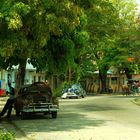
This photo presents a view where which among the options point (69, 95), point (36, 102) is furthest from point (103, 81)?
point (36, 102)

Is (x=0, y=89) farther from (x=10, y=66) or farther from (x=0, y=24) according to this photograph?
→ (x=0, y=24)

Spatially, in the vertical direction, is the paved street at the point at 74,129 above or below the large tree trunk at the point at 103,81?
below

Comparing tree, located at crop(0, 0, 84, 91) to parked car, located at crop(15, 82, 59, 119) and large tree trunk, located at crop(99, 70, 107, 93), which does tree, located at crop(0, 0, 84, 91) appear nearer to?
parked car, located at crop(15, 82, 59, 119)

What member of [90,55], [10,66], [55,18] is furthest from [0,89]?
[55,18]

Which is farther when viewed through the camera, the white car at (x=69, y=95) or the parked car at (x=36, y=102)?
the white car at (x=69, y=95)

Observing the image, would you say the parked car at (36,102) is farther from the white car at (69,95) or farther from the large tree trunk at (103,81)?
the large tree trunk at (103,81)

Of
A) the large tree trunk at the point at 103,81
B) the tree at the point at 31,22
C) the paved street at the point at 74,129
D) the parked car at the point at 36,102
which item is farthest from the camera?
the large tree trunk at the point at 103,81

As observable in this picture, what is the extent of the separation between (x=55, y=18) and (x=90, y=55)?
→ 49.3m

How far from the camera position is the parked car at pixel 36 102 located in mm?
25484

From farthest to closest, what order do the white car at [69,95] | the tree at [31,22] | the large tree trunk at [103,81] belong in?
the large tree trunk at [103,81] < the white car at [69,95] < the tree at [31,22]

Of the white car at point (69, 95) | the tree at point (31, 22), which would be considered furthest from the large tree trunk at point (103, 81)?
the tree at point (31, 22)

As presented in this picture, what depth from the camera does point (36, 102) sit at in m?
25.6

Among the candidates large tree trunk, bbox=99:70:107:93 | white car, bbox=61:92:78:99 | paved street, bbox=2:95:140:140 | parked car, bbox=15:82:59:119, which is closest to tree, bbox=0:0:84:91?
paved street, bbox=2:95:140:140

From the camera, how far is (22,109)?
25453mm
